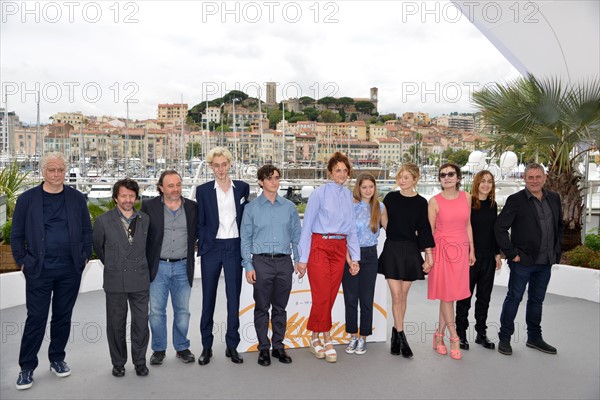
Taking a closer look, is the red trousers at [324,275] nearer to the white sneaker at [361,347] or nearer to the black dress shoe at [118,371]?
the white sneaker at [361,347]

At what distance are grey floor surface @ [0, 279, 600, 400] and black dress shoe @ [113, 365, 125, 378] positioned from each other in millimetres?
58

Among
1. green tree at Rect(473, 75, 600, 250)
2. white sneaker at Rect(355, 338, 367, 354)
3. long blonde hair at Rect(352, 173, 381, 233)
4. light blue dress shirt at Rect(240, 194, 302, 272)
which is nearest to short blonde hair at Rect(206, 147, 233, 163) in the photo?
light blue dress shirt at Rect(240, 194, 302, 272)

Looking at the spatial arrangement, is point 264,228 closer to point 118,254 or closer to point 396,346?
point 118,254

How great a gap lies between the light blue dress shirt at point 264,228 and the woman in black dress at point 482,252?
54.9 inches

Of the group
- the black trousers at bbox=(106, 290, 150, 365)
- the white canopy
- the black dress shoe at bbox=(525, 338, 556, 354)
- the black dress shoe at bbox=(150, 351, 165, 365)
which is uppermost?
the white canopy

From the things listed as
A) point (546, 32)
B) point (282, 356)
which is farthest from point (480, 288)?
point (546, 32)

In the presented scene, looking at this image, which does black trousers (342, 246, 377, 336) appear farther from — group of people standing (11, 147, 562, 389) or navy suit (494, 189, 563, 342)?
navy suit (494, 189, 563, 342)

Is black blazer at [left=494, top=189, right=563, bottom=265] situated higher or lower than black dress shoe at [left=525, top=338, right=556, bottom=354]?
higher

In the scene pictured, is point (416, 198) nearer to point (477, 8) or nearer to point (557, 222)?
point (557, 222)

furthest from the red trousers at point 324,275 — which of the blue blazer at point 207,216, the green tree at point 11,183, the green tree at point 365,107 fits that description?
the green tree at point 365,107

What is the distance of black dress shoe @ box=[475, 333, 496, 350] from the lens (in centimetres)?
386

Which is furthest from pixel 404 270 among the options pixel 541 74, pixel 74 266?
pixel 541 74

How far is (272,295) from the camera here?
3508 millimetres

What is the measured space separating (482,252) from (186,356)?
2.25 meters
